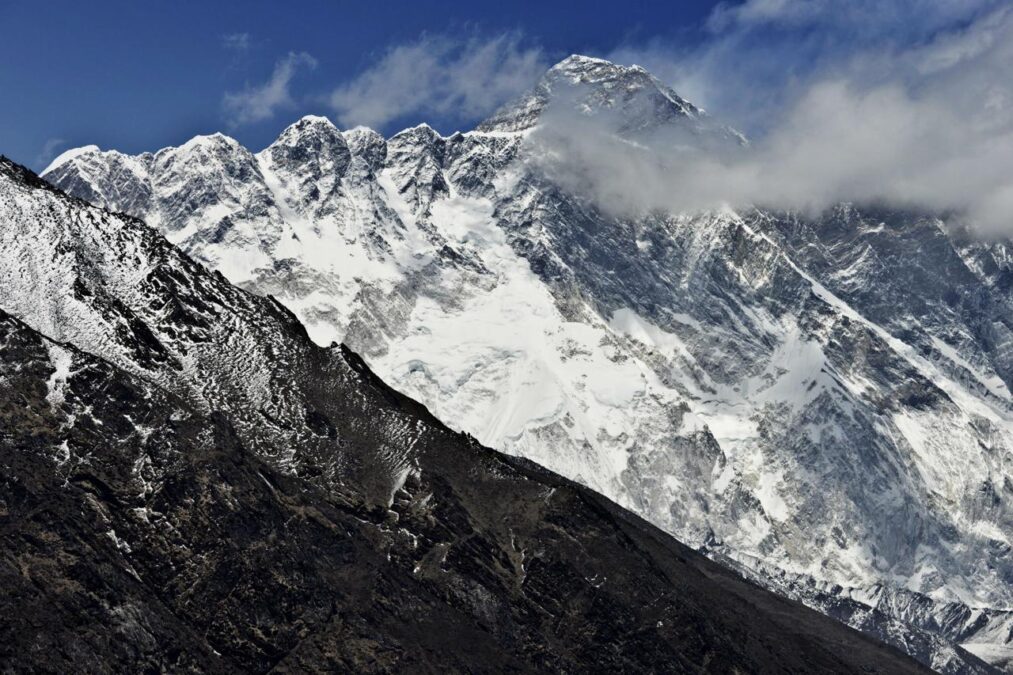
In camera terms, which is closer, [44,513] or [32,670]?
[32,670]

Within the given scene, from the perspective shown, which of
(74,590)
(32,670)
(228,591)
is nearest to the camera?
(32,670)

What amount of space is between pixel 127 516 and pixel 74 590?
16.5 meters

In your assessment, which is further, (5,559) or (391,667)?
(391,667)

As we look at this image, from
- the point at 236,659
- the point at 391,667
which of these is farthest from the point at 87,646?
the point at 391,667

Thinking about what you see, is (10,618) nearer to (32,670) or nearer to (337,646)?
(32,670)

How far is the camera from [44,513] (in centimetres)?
18912

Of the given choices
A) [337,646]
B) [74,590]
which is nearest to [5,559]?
[74,590]

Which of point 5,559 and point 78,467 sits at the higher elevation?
point 78,467

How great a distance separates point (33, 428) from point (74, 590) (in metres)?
23.5

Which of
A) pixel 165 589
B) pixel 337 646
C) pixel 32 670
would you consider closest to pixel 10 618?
pixel 32 670

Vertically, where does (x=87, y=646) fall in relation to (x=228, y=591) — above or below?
below

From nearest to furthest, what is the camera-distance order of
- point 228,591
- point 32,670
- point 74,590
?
point 32,670
point 74,590
point 228,591

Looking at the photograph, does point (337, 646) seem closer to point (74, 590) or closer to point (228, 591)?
point (228, 591)

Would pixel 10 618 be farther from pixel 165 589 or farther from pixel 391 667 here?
pixel 391 667
